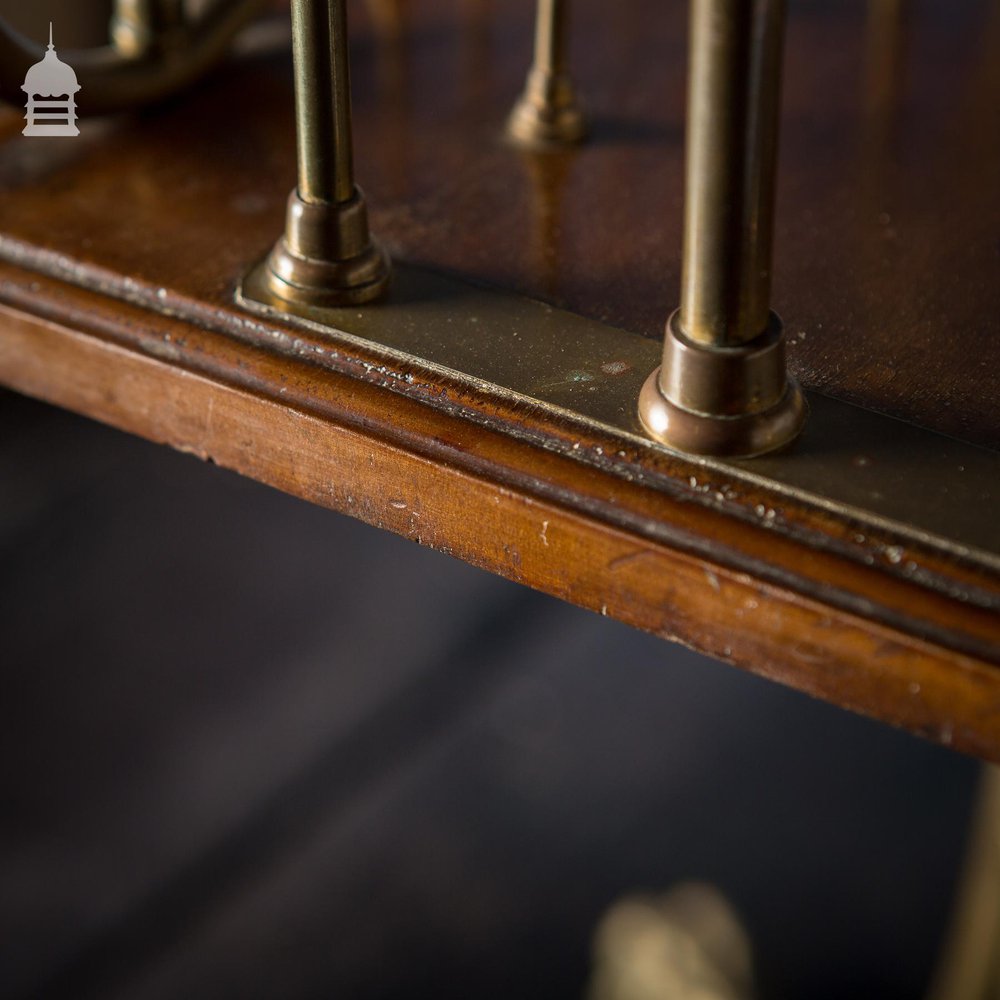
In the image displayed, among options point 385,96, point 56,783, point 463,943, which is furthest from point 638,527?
point 56,783

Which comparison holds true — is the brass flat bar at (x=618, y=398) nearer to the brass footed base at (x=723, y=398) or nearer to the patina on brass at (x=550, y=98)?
the brass footed base at (x=723, y=398)

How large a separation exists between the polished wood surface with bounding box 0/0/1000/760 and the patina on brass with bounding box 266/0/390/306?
1.0 inches

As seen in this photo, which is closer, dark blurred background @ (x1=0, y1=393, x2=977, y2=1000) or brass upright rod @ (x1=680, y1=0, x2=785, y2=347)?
brass upright rod @ (x1=680, y1=0, x2=785, y2=347)

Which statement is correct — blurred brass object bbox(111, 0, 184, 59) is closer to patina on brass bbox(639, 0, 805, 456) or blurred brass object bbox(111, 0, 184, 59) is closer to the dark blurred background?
patina on brass bbox(639, 0, 805, 456)

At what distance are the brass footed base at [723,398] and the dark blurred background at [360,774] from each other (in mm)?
861

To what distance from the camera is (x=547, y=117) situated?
632 millimetres

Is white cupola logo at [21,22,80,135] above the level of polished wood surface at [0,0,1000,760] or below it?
above

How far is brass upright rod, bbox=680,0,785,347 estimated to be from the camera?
34 centimetres

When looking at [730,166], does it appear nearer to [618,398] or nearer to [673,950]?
[618,398]

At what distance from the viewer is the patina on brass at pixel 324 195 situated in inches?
17.4

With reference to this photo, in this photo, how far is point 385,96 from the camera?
690mm

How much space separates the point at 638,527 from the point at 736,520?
28 mm

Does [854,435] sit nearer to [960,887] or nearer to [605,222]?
[605,222]

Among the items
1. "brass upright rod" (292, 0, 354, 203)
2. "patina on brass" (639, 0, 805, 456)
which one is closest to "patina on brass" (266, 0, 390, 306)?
"brass upright rod" (292, 0, 354, 203)
